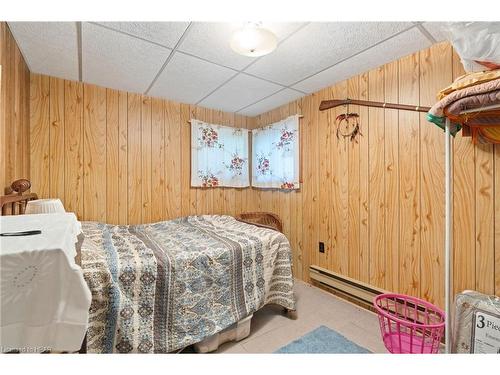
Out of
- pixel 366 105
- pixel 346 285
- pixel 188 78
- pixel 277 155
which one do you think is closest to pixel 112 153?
pixel 188 78

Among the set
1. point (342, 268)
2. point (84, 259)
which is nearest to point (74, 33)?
point (84, 259)

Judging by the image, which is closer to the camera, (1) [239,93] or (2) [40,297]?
(2) [40,297]

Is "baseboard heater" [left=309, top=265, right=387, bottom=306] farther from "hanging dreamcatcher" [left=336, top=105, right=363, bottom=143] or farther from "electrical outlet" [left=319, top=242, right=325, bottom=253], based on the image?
"hanging dreamcatcher" [left=336, top=105, right=363, bottom=143]

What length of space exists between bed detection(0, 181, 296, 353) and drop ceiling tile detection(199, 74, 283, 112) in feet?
4.68

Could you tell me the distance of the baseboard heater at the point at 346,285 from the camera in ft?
6.43

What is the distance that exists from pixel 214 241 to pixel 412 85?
75.2 inches

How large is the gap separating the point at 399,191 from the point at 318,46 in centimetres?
126

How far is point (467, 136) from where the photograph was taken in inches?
56.6

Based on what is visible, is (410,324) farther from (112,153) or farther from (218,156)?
(112,153)

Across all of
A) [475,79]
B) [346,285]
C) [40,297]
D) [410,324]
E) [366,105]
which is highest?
[366,105]

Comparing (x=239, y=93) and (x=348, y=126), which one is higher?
(x=239, y=93)

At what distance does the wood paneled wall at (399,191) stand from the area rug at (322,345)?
60 centimetres

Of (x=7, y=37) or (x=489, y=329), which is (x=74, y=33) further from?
(x=489, y=329)

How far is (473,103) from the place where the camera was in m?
0.99
